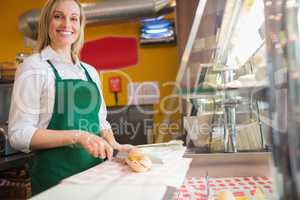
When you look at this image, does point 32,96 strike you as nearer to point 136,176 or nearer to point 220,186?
point 136,176

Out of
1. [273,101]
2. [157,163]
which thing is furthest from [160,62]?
[273,101]

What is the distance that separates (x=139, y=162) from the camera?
738 mm

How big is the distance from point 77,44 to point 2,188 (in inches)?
68.7

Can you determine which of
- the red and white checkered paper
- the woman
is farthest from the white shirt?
the red and white checkered paper

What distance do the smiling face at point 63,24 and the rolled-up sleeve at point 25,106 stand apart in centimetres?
14

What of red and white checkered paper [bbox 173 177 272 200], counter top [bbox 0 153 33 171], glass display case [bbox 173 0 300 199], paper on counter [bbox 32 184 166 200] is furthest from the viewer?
counter top [bbox 0 153 33 171]

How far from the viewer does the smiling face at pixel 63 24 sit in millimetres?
1034

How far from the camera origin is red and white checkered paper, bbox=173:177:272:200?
2.32 ft

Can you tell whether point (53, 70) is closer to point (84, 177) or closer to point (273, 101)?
point (84, 177)

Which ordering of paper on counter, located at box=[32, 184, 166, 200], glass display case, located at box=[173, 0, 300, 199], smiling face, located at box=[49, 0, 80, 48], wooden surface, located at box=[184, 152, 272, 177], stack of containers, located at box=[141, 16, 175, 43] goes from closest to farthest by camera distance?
glass display case, located at box=[173, 0, 300, 199] → paper on counter, located at box=[32, 184, 166, 200] → wooden surface, located at box=[184, 152, 272, 177] → smiling face, located at box=[49, 0, 80, 48] → stack of containers, located at box=[141, 16, 175, 43]

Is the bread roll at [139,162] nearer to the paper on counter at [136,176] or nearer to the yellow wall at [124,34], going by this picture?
the paper on counter at [136,176]

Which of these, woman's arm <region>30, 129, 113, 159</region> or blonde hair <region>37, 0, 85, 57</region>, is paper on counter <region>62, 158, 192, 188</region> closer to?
woman's arm <region>30, 129, 113, 159</region>

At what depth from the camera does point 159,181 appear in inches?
24.1

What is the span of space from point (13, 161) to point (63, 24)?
1.37 metres
